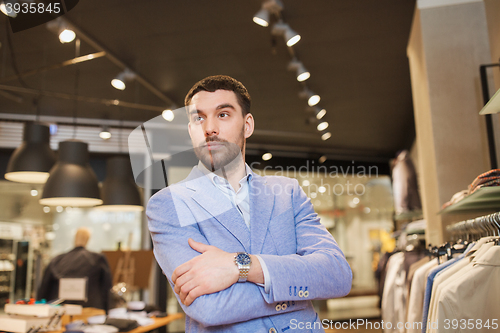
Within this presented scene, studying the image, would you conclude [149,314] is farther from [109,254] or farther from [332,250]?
[332,250]

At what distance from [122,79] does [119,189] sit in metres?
1.00

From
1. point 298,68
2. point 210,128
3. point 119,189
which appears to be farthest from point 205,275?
point 119,189

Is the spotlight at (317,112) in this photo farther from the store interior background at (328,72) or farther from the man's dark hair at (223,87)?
the man's dark hair at (223,87)

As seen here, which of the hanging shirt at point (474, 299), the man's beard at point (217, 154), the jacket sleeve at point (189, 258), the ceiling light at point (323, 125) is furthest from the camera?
the ceiling light at point (323, 125)

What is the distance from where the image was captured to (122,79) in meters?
3.63

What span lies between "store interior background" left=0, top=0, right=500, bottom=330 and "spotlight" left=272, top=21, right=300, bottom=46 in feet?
0.46

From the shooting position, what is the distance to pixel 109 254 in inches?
206

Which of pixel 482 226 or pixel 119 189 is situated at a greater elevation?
pixel 119 189

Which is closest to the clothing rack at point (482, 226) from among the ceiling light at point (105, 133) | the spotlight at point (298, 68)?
the spotlight at point (298, 68)

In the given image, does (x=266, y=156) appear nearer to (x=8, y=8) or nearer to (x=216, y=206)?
(x=216, y=206)

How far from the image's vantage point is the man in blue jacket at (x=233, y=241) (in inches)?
42.9

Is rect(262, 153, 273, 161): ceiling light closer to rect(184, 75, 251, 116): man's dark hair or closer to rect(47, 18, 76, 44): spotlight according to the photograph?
rect(184, 75, 251, 116): man's dark hair

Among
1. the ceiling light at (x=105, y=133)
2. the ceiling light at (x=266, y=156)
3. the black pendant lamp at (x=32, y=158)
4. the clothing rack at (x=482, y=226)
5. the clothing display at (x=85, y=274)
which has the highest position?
the ceiling light at (x=105, y=133)

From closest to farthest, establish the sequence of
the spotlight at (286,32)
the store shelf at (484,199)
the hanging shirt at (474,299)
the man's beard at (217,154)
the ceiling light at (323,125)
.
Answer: the man's beard at (217,154), the hanging shirt at (474,299), the store shelf at (484,199), the spotlight at (286,32), the ceiling light at (323,125)
